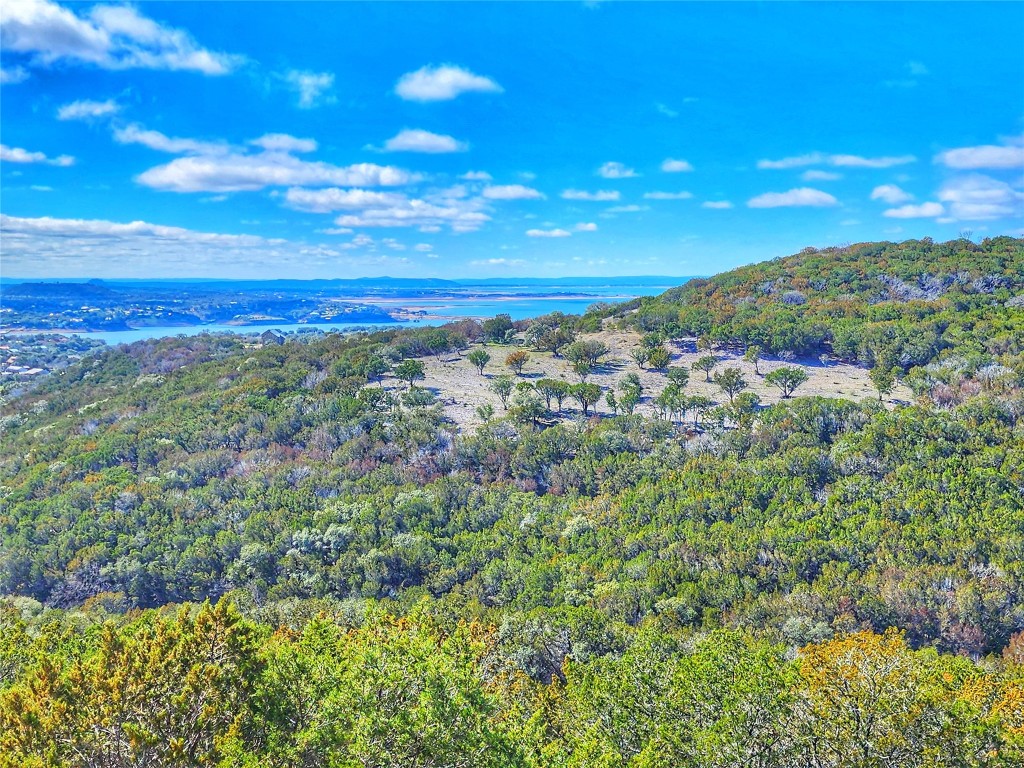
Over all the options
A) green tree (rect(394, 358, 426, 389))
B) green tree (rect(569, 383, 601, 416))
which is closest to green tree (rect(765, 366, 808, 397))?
green tree (rect(569, 383, 601, 416))

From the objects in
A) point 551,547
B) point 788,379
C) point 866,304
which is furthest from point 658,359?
point 551,547

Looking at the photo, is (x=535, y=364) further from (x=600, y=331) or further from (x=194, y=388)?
(x=194, y=388)

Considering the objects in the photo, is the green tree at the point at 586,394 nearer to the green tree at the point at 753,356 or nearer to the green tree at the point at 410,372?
the green tree at the point at 410,372

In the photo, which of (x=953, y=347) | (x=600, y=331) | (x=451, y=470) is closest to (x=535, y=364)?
(x=600, y=331)

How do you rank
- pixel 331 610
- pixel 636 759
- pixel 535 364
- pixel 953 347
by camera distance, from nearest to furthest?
1. pixel 636 759
2. pixel 331 610
3. pixel 953 347
4. pixel 535 364

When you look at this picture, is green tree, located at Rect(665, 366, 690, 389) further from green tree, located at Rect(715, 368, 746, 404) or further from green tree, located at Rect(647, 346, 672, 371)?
green tree, located at Rect(647, 346, 672, 371)

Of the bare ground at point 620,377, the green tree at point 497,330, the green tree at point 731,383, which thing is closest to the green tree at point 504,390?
the bare ground at point 620,377

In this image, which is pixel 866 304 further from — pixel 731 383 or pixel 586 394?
pixel 586 394
